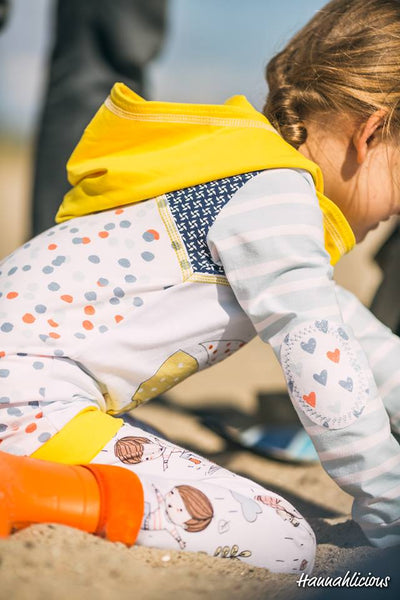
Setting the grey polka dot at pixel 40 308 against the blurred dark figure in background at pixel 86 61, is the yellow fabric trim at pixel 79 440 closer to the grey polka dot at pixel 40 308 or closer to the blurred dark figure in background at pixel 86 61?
the grey polka dot at pixel 40 308

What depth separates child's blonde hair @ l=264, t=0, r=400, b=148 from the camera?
99cm

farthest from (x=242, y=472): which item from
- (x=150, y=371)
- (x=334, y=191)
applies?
(x=334, y=191)

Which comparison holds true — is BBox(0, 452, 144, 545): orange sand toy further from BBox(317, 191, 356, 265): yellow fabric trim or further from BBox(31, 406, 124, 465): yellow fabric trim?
BBox(317, 191, 356, 265): yellow fabric trim

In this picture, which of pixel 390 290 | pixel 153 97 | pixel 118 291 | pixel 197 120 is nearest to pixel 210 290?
pixel 118 291

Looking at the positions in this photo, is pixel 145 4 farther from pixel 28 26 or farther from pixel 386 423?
pixel 28 26

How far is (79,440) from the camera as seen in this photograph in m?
0.89

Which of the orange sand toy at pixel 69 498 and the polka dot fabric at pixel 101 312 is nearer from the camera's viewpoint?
the orange sand toy at pixel 69 498

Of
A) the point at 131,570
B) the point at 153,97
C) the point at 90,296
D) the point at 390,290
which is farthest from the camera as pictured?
the point at 153,97

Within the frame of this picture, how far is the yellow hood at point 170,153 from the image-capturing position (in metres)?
0.95

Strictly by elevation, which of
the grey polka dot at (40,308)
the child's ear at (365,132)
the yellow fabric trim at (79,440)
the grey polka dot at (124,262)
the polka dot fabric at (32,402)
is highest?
the child's ear at (365,132)

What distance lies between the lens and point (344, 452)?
2.90 ft

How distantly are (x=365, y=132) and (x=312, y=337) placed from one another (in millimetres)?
301

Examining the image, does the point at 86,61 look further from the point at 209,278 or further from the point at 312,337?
the point at 312,337

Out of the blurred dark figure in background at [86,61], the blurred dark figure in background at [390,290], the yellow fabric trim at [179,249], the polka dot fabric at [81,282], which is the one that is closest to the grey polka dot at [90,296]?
the polka dot fabric at [81,282]
